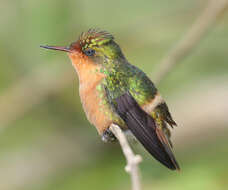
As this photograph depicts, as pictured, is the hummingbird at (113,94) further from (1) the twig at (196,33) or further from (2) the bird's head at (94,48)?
(1) the twig at (196,33)

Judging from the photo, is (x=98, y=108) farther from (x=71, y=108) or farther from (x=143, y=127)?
(x=71, y=108)

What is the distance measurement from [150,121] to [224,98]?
1.76m

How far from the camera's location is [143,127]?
302cm

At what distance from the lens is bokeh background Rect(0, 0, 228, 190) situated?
4.65 metres

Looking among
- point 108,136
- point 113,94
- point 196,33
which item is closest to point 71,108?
point 196,33

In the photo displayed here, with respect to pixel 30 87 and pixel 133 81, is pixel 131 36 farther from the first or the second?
pixel 133 81

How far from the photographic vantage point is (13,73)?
545cm

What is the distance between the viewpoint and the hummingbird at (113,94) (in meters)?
3.06

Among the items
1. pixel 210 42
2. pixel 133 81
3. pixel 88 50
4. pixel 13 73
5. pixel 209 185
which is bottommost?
pixel 209 185

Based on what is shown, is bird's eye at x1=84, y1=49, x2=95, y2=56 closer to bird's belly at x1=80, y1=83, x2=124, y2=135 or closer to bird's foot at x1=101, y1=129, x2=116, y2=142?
bird's belly at x1=80, y1=83, x2=124, y2=135

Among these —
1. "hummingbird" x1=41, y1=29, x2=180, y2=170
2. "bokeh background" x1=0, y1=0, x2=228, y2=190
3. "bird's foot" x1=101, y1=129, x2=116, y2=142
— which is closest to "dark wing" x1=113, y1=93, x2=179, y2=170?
"hummingbird" x1=41, y1=29, x2=180, y2=170

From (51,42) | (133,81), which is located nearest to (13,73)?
(51,42)

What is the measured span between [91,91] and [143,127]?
378 mm

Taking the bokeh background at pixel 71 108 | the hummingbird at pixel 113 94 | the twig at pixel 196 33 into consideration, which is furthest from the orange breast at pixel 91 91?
the bokeh background at pixel 71 108
